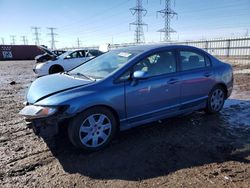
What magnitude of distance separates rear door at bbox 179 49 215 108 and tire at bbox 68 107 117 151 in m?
1.68

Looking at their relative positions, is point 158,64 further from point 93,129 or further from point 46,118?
point 46,118

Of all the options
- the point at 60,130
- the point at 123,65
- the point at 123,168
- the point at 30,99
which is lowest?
the point at 123,168

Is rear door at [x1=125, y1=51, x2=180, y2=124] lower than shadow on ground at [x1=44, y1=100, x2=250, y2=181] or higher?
higher

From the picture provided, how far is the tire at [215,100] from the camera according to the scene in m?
5.31

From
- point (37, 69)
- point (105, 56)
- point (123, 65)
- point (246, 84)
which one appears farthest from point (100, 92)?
point (37, 69)

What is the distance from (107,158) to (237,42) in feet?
61.8

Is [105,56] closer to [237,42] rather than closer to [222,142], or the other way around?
[222,142]

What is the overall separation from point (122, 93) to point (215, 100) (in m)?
2.62

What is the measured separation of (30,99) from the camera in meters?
3.77

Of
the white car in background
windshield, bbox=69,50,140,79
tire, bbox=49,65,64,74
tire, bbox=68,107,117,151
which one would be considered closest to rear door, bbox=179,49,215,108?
windshield, bbox=69,50,140,79

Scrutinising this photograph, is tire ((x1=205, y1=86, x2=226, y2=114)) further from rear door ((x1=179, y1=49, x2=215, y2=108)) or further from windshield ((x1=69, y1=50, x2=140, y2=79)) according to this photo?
windshield ((x1=69, y1=50, x2=140, y2=79))

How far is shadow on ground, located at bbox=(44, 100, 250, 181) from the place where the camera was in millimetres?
3215

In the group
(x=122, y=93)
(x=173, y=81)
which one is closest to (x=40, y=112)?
(x=122, y=93)

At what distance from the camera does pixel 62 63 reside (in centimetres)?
1290
